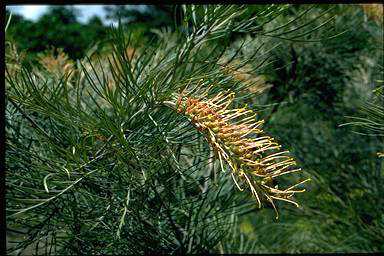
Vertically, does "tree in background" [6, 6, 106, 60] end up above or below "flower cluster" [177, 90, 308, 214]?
above

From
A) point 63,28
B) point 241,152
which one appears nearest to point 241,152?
point 241,152

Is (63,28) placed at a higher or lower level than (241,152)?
higher

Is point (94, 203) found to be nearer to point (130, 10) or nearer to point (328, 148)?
point (328, 148)

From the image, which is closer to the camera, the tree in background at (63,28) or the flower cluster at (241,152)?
the flower cluster at (241,152)

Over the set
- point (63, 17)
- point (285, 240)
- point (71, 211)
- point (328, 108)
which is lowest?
point (285, 240)

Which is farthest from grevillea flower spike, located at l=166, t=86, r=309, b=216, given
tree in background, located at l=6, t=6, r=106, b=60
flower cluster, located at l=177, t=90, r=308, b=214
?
tree in background, located at l=6, t=6, r=106, b=60

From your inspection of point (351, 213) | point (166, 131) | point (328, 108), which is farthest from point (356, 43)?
point (166, 131)

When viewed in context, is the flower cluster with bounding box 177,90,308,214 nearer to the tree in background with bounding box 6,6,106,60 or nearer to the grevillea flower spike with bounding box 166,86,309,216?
the grevillea flower spike with bounding box 166,86,309,216

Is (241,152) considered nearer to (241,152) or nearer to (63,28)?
(241,152)

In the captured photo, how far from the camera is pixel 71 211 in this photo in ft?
1.71

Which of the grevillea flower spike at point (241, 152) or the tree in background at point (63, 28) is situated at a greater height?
the tree in background at point (63, 28)

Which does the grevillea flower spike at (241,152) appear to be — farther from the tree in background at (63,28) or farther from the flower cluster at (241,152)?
the tree in background at (63,28)

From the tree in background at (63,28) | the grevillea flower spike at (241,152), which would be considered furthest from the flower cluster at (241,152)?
the tree in background at (63,28)
